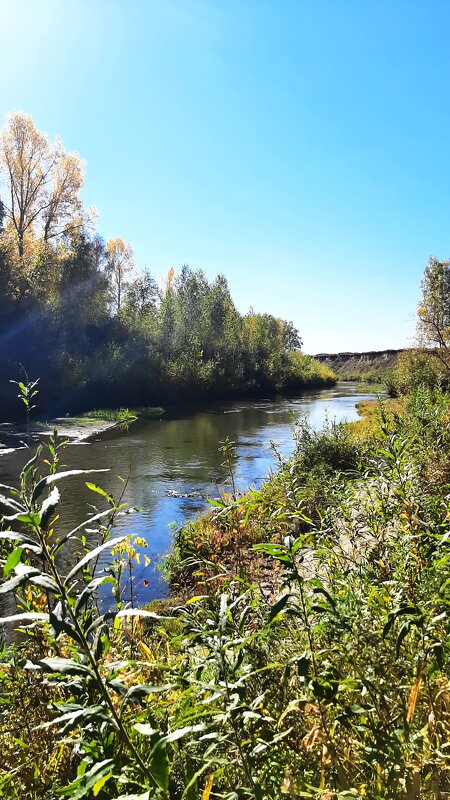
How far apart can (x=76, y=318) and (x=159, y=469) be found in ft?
70.7

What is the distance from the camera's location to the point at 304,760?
1.58 meters

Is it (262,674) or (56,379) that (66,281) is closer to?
(56,379)

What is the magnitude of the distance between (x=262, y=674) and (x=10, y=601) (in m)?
5.43

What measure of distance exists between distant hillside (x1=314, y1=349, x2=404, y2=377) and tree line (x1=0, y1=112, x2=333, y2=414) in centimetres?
3784

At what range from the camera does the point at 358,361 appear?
8694 centimetres

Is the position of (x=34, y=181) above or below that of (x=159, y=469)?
above

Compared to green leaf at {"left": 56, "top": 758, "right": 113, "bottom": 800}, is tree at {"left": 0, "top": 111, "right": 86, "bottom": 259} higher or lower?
higher

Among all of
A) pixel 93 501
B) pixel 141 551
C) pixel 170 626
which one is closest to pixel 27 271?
pixel 93 501

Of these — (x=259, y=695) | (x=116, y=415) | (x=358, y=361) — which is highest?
(x=358, y=361)

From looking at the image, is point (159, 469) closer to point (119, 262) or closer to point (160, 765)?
point (160, 765)

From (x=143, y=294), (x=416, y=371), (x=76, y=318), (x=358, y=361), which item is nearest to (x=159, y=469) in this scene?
(x=416, y=371)

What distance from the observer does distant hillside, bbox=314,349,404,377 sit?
7778 cm

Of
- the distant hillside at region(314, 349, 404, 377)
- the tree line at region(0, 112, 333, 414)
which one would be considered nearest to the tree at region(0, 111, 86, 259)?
the tree line at region(0, 112, 333, 414)

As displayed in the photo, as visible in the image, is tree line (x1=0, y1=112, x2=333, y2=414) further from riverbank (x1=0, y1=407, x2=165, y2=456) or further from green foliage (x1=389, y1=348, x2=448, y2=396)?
green foliage (x1=389, y1=348, x2=448, y2=396)
